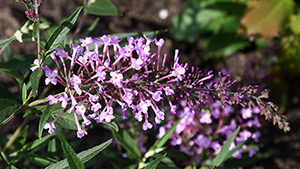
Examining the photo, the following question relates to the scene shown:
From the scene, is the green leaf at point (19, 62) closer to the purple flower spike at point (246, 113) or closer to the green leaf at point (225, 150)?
the green leaf at point (225, 150)

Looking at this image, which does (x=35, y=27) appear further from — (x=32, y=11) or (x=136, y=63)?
(x=136, y=63)

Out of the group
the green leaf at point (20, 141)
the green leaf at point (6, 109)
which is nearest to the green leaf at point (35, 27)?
the green leaf at point (6, 109)

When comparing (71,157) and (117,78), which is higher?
(117,78)

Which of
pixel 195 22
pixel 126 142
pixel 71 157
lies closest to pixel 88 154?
pixel 71 157

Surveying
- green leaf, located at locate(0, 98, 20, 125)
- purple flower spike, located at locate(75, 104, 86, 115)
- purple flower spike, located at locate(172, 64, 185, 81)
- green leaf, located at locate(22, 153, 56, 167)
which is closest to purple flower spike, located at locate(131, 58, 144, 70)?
purple flower spike, located at locate(172, 64, 185, 81)

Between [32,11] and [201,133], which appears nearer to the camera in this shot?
[32,11]

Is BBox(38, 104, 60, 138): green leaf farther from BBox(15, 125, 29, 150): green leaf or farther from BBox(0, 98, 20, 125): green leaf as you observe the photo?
BBox(15, 125, 29, 150): green leaf
